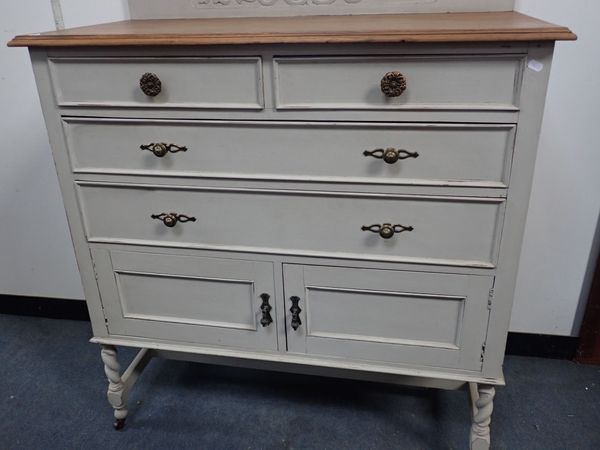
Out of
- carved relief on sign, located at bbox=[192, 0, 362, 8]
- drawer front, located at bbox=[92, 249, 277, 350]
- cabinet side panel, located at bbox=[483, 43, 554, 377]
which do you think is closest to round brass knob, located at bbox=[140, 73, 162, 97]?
drawer front, located at bbox=[92, 249, 277, 350]

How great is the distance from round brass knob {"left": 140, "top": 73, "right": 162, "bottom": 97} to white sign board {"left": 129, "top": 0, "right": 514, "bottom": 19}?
52 centimetres

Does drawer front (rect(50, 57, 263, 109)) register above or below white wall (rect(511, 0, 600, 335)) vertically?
above

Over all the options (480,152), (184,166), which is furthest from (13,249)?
(480,152)

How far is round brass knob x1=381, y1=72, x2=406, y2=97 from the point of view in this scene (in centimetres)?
102

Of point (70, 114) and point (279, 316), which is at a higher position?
point (70, 114)

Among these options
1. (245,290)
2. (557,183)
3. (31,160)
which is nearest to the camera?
(245,290)

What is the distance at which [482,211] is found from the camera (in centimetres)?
111

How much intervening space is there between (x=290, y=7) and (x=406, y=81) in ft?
2.00

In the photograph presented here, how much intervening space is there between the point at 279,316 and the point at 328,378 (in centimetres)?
59

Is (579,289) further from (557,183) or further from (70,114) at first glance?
(70,114)

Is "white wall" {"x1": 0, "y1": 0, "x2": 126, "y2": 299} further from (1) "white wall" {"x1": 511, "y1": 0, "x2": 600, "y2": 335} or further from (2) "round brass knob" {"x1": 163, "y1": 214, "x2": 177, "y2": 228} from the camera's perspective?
(1) "white wall" {"x1": 511, "y1": 0, "x2": 600, "y2": 335}

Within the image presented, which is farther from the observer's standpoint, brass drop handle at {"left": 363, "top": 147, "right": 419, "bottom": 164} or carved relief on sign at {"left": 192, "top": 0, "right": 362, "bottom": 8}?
carved relief on sign at {"left": 192, "top": 0, "right": 362, "bottom": 8}

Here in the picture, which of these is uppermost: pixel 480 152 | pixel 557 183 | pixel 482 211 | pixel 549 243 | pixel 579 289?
pixel 480 152

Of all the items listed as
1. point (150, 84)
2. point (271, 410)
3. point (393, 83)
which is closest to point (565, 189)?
point (393, 83)
